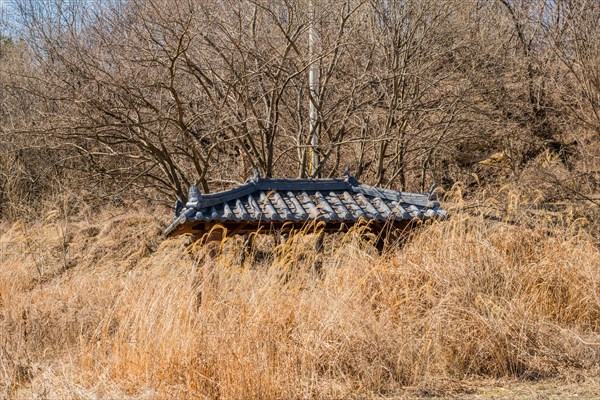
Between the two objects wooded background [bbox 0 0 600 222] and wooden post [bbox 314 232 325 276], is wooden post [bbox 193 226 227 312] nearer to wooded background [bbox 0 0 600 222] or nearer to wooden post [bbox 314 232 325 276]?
wooden post [bbox 314 232 325 276]

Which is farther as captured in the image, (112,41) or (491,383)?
(112,41)

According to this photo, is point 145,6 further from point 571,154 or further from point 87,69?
point 571,154

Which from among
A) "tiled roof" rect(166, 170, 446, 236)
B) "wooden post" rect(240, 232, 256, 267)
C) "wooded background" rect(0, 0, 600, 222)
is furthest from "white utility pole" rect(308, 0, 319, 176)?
"tiled roof" rect(166, 170, 446, 236)

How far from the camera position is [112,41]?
11414 mm

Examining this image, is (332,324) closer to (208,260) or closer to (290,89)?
→ (208,260)

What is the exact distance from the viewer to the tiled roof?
7.62 metres

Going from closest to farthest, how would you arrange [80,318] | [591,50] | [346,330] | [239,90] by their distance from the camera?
→ 1. [346,330]
2. [80,318]
3. [239,90]
4. [591,50]

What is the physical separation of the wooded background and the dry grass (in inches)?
133

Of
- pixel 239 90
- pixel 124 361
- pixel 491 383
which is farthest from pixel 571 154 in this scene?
pixel 124 361

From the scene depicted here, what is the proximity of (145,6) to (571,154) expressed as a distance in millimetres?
11350

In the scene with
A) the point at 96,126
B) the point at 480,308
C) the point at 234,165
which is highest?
the point at 96,126

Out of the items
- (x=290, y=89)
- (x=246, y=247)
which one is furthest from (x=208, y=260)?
(x=290, y=89)

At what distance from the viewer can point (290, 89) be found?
13.1m

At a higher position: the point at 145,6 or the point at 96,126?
the point at 145,6
